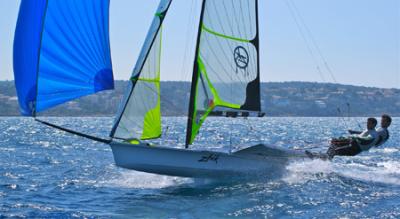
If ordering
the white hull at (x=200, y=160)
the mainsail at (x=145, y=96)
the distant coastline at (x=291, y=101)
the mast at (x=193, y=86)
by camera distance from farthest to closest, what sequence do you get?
the distant coastline at (x=291, y=101) < the mast at (x=193, y=86) < the mainsail at (x=145, y=96) < the white hull at (x=200, y=160)

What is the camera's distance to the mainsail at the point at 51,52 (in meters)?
10.2

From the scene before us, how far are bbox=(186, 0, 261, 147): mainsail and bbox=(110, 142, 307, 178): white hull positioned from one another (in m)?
0.66

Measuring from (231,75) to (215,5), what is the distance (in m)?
1.63

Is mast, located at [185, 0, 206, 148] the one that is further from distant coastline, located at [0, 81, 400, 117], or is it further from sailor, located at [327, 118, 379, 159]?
distant coastline, located at [0, 81, 400, 117]

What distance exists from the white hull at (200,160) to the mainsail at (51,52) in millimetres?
1800

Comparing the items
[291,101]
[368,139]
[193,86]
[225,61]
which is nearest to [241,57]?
[225,61]

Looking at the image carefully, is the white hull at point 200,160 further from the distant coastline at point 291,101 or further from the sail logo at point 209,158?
the distant coastline at point 291,101

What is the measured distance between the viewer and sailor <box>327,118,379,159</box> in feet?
46.3

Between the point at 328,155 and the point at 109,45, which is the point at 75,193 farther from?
the point at 328,155

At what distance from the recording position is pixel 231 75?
528 inches

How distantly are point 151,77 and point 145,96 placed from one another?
1.36ft

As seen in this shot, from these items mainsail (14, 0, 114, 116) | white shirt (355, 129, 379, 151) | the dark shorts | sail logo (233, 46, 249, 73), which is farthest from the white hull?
sail logo (233, 46, 249, 73)

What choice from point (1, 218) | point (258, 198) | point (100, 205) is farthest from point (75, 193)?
point (258, 198)

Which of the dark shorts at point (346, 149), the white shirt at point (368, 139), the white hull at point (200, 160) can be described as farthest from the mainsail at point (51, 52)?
the white shirt at point (368, 139)
